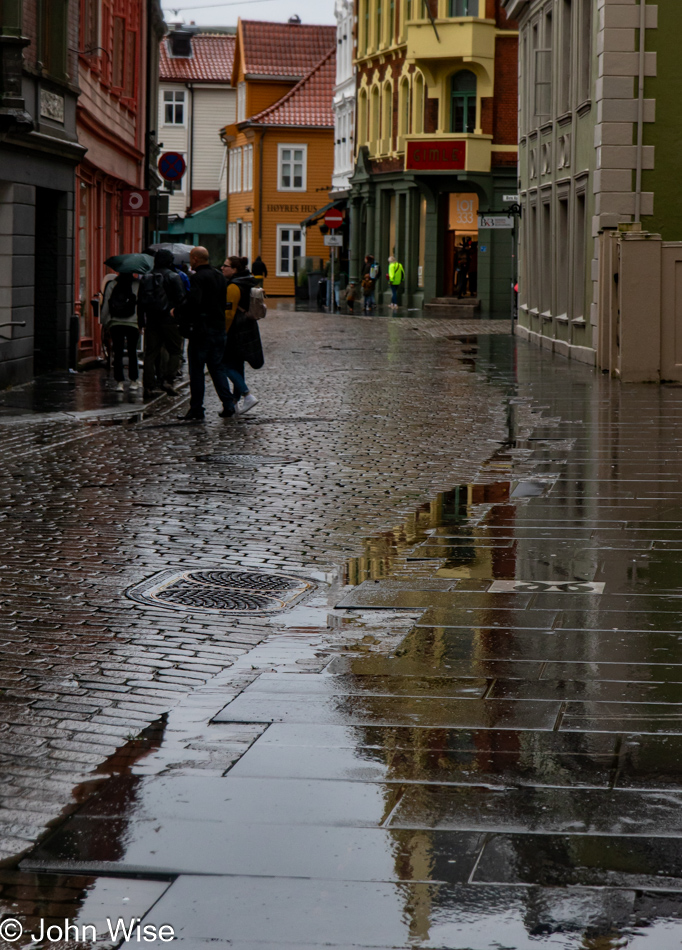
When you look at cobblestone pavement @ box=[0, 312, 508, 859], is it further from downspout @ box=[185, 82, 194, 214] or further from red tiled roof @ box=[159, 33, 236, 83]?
downspout @ box=[185, 82, 194, 214]

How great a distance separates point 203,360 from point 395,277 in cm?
3578

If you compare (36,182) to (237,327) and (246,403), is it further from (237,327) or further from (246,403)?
(246,403)

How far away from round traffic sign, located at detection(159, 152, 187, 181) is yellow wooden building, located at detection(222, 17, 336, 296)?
136 ft

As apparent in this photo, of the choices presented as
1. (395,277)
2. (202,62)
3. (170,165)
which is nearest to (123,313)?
(170,165)

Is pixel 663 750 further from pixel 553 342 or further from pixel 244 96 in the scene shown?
pixel 244 96

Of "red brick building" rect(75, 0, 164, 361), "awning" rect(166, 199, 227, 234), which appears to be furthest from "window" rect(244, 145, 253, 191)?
"red brick building" rect(75, 0, 164, 361)

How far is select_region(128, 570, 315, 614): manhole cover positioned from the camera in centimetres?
688

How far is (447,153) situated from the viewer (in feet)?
160

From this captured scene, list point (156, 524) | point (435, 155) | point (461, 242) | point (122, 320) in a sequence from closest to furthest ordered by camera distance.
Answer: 1. point (156, 524)
2. point (122, 320)
3. point (435, 155)
4. point (461, 242)

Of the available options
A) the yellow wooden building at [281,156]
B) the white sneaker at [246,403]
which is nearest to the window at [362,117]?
the yellow wooden building at [281,156]

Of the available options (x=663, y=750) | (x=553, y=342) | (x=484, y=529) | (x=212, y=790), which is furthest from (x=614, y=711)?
(x=553, y=342)

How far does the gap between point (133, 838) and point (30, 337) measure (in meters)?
16.7

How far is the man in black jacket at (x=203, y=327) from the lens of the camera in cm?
1559

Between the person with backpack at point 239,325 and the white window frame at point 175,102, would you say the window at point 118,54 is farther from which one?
the white window frame at point 175,102
